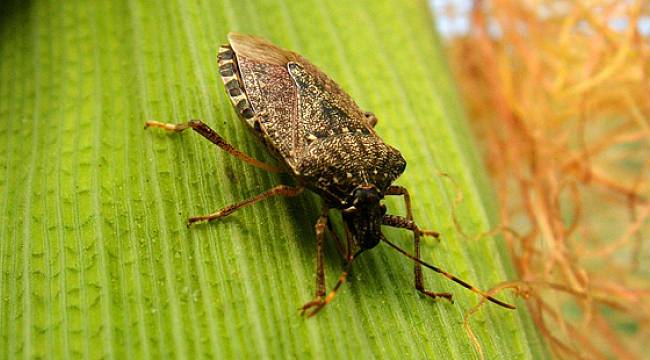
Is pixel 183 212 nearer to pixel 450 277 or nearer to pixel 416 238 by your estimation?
pixel 416 238

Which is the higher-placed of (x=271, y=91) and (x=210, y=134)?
(x=271, y=91)

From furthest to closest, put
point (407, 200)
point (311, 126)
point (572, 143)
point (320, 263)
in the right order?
point (572, 143), point (407, 200), point (311, 126), point (320, 263)

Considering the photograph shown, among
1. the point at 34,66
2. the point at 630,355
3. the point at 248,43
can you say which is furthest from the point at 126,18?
the point at 630,355

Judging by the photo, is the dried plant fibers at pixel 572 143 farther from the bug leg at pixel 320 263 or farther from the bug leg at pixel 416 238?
the bug leg at pixel 320 263

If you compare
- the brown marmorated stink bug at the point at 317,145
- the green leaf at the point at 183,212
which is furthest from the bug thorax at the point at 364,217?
the green leaf at the point at 183,212

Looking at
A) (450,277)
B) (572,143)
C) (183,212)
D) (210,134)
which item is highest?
(210,134)

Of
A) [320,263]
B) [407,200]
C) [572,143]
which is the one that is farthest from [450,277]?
[572,143]

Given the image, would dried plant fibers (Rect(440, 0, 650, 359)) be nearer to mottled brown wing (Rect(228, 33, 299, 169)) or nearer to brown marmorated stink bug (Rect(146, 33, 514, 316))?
brown marmorated stink bug (Rect(146, 33, 514, 316))
